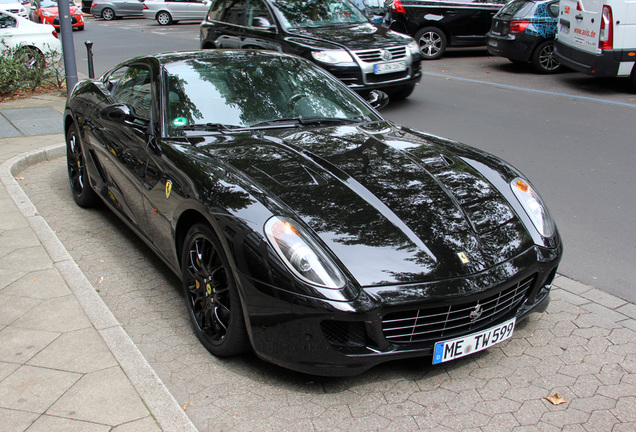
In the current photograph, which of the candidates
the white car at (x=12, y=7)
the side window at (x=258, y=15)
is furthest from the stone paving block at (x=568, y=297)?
the white car at (x=12, y=7)

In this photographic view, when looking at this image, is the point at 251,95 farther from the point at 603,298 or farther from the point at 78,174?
the point at 603,298

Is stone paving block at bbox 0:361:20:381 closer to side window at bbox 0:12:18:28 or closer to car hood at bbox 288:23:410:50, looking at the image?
car hood at bbox 288:23:410:50

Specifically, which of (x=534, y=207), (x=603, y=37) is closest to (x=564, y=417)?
(x=534, y=207)

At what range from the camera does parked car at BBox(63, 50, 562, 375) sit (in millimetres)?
3033

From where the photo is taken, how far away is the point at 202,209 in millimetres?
3449

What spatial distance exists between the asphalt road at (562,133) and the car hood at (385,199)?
53.3 inches

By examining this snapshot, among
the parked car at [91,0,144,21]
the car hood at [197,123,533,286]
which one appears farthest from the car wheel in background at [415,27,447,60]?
the parked car at [91,0,144,21]

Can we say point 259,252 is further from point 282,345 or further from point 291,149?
point 291,149

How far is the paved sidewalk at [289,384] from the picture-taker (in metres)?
2.96

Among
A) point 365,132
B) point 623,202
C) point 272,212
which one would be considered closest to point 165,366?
point 272,212

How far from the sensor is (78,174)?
589 centimetres

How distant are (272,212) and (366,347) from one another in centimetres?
81

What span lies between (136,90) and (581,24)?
27.8 ft

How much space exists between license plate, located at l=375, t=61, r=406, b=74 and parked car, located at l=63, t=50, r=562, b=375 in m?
4.96
